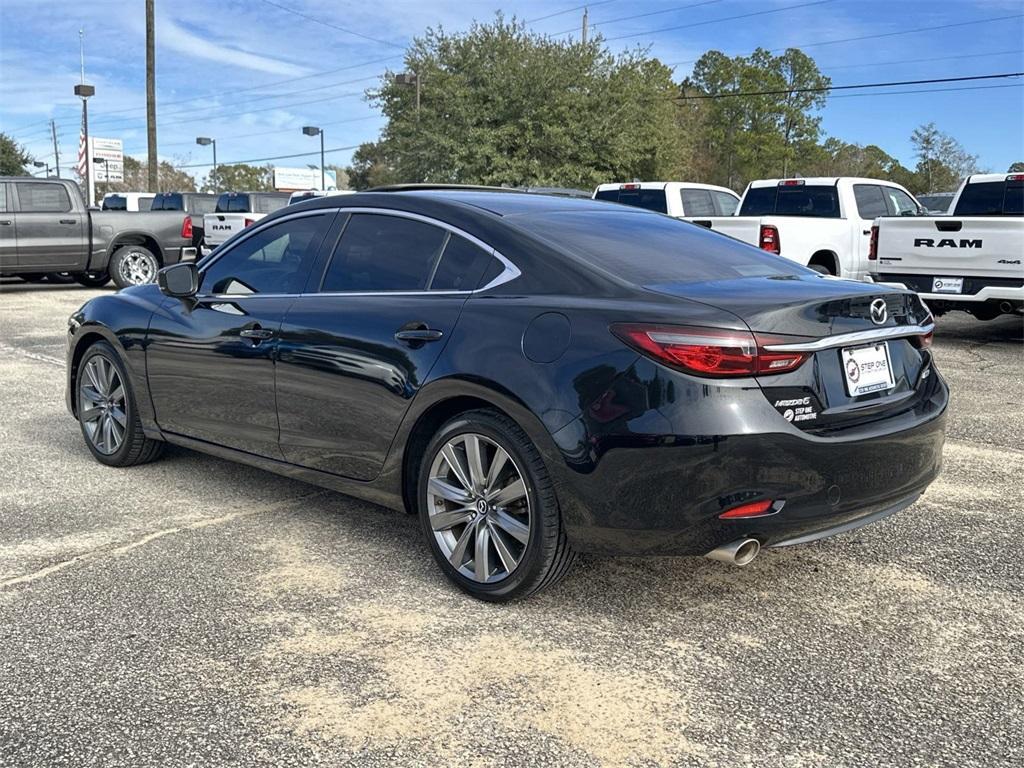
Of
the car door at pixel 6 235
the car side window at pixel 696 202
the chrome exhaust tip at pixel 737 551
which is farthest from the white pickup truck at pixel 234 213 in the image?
the chrome exhaust tip at pixel 737 551

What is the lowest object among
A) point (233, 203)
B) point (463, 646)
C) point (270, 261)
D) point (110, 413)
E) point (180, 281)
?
point (463, 646)

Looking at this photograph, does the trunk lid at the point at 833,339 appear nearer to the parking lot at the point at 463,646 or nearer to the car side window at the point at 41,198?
the parking lot at the point at 463,646

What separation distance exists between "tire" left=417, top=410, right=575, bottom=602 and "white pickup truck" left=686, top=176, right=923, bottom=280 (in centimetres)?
876

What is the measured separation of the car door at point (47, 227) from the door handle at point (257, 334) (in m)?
12.8

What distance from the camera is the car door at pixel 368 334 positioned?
3.91 meters

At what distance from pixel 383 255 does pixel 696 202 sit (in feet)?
37.4

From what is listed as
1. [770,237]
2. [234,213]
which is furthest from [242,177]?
[770,237]

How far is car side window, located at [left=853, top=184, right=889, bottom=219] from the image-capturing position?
13.1 m

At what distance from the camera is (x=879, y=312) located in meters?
3.60

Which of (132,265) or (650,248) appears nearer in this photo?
(650,248)

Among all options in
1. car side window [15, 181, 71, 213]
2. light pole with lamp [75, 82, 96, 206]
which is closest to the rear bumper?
car side window [15, 181, 71, 213]

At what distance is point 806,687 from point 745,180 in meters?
73.6

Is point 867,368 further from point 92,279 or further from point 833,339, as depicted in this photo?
point 92,279

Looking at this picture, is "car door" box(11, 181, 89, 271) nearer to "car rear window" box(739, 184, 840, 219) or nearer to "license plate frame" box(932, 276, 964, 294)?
"car rear window" box(739, 184, 840, 219)
